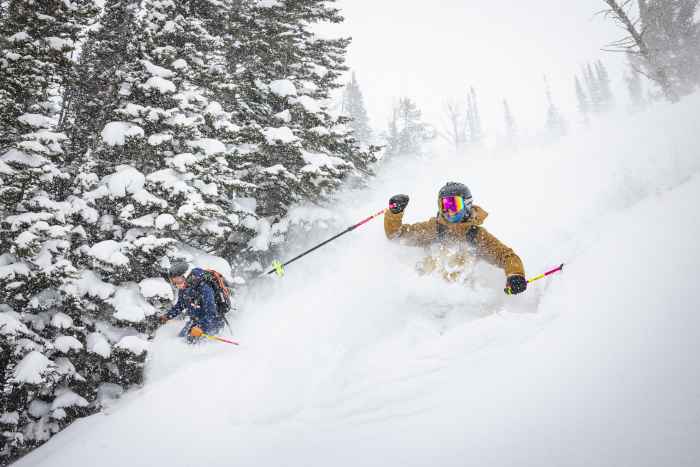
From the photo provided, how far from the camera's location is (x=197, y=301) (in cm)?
610

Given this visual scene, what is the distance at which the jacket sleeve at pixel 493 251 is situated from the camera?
15.7 feet

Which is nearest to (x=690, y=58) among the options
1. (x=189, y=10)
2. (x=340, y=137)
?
(x=340, y=137)

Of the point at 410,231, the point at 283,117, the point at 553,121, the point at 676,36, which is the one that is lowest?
the point at 553,121

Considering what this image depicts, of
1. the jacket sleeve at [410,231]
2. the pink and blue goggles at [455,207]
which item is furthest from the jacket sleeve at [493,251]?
the jacket sleeve at [410,231]

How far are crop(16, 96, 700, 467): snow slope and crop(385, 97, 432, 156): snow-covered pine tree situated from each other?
25299mm

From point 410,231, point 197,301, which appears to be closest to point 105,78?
point 197,301

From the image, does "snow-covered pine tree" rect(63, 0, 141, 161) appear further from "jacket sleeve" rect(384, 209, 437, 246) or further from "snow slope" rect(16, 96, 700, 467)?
"jacket sleeve" rect(384, 209, 437, 246)

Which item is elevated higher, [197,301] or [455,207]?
[455,207]

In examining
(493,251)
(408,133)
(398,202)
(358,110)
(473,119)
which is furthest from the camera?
(473,119)

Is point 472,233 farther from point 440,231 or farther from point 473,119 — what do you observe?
point 473,119

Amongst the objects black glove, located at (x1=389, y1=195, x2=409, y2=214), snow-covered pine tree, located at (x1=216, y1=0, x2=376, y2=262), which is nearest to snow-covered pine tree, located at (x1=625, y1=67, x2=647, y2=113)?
snow-covered pine tree, located at (x1=216, y1=0, x2=376, y2=262)

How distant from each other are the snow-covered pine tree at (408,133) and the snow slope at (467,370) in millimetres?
25299

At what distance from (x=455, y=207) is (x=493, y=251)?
91cm

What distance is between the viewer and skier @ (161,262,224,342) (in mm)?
5828
